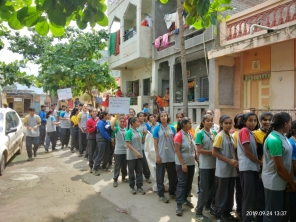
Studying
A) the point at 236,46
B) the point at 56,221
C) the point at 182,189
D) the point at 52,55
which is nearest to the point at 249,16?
the point at 236,46

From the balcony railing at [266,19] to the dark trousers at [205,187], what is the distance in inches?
217

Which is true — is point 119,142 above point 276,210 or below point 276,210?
above

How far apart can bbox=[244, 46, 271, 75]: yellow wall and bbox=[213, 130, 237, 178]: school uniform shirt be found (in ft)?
19.2

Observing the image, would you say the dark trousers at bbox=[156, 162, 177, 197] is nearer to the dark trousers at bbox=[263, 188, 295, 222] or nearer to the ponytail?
the dark trousers at bbox=[263, 188, 295, 222]

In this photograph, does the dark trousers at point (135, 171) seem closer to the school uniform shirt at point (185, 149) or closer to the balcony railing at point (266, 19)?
the school uniform shirt at point (185, 149)

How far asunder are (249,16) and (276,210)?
6888 mm

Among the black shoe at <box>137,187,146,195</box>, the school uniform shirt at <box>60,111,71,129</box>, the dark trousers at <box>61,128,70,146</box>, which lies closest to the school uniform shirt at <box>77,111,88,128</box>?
the school uniform shirt at <box>60,111,71,129</box>

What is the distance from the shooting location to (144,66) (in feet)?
50.6

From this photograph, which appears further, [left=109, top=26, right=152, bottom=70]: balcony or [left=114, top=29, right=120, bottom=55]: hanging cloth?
[left=114, top=29, right=120, bottom=55]: hanging cloth

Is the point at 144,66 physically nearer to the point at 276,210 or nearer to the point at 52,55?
the point at 52,55

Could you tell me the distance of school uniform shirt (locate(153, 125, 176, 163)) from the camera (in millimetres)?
4453

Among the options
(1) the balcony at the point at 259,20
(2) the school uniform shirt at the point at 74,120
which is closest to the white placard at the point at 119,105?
(2) the school uniform shirt at the point at 74,120

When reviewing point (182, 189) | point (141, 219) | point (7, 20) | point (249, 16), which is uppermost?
point (249, 16)

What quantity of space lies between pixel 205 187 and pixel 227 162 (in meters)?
0.58
